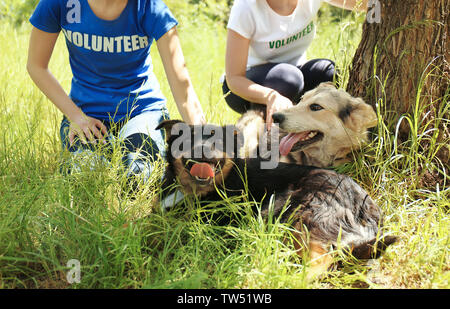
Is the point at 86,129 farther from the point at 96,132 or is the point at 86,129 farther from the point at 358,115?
the point at 358,115

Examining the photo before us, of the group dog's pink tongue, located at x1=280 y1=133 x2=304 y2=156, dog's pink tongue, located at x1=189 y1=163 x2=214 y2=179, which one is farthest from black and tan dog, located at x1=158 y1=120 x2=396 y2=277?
dog's pink tongue, located at x1=280 y1=133 x2=304 y2=156

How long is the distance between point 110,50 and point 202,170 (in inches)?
49.8

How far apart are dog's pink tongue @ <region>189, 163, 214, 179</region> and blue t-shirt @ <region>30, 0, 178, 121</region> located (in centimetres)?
68

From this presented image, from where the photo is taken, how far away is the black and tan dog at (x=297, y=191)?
Answer: 7.41 ft

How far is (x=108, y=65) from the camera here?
3.18m

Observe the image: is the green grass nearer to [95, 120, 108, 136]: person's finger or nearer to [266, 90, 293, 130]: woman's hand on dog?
[95, 120, 108, 136]: person's finger

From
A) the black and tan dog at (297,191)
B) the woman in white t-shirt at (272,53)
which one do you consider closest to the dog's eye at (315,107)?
the woman in white t-shirt at (272,53)

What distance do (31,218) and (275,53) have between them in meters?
2.34

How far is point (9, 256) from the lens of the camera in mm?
2090

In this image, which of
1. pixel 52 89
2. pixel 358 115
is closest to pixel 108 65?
pixel 52 89

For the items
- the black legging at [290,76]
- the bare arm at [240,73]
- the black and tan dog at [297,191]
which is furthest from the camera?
the black legging at [290,76]

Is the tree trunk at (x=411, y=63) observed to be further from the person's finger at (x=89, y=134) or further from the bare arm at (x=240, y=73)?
the person's finger at (x=89, y=134)
